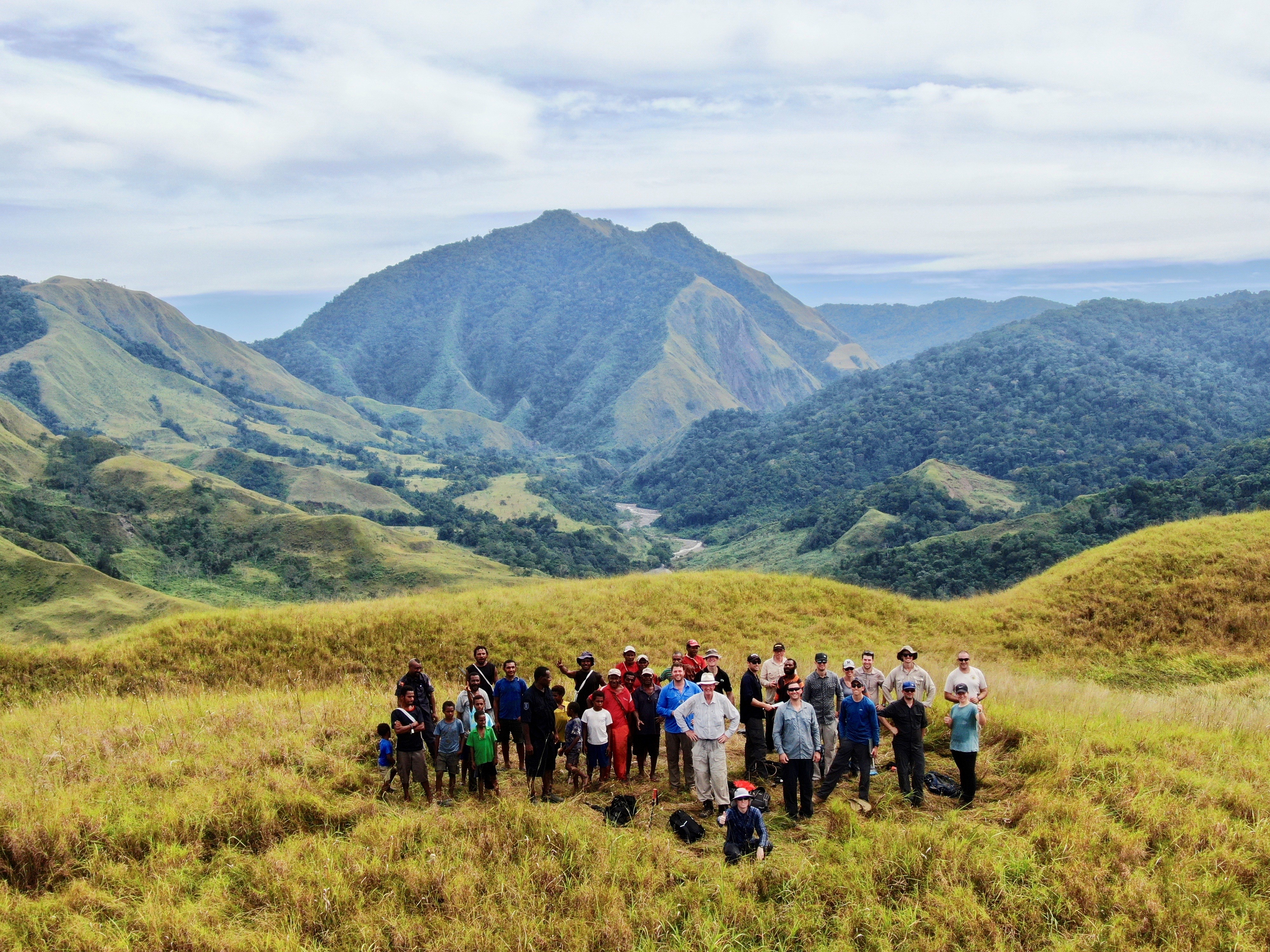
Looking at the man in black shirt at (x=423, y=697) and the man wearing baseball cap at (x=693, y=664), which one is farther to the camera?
the man wearing baseball cap at (x=693, y=664)

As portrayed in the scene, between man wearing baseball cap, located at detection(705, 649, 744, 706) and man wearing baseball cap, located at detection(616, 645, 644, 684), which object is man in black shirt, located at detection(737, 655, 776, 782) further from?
man wearing baseball cap, located at detection(616, 645, 644, 684)

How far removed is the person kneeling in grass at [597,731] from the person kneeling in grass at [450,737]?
5.82 ft

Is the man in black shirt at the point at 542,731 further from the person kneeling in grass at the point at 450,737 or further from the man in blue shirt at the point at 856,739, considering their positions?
the man in blue shirt at the point at 856,739

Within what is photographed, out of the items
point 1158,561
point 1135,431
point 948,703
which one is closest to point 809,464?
point 1135,431

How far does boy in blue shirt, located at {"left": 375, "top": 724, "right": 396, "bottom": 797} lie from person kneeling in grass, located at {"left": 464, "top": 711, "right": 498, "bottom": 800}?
1.16 meters

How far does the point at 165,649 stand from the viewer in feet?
63.9

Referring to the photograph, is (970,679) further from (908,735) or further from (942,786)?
(942,786)

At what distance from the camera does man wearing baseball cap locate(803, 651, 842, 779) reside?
35.9 ft

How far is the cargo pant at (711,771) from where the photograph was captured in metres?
10.2

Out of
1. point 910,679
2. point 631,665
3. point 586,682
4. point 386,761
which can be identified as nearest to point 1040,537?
point 910,679

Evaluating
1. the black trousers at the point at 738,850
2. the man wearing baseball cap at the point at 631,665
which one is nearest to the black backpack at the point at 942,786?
the black trousers at the point at 738,850

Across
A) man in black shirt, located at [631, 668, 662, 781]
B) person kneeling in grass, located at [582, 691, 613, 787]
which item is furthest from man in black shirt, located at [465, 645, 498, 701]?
man in black shirt, located at [631, 668, 662, 781]

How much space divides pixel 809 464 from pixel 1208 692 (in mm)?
177478

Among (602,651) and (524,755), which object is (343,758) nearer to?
(524,755)
